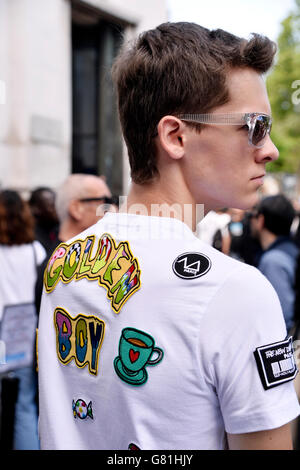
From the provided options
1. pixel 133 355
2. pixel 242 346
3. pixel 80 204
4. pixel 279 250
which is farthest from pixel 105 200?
pixel 242 346

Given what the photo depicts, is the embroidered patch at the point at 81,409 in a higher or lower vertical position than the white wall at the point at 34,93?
lower

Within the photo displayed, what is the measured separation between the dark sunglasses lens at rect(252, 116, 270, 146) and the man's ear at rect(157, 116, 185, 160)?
0.17 meters

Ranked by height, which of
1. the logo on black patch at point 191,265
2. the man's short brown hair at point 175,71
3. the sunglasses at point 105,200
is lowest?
the sunglasses at point 105,200

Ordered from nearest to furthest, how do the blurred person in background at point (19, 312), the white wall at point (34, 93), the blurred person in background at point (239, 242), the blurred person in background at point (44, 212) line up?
the blurred person in background at point (19, 312) → the blurred person in background at point (44, 212) → the blurred person in background at point (239, 242) → the white wall at point (34, 93)

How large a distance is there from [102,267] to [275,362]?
1.47 feet

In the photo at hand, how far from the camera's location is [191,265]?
101 centimetres

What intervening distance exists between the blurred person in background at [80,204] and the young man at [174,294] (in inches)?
83.9

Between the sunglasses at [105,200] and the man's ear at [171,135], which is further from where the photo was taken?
the sunglasses at [105,200]

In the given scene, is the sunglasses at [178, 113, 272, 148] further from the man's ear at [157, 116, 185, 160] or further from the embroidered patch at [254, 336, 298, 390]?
the embroidered patch at [254, 336, 298, 390]

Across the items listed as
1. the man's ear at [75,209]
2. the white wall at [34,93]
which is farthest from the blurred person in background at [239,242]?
the white wall at [34,93]

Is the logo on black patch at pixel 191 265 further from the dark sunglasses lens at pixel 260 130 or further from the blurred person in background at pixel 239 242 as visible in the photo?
the blurred person in background at pixel 239 242

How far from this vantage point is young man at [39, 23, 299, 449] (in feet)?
3.13

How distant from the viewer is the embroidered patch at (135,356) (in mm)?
1004

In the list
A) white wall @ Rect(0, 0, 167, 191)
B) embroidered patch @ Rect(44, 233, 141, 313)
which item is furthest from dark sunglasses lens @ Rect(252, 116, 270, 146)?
white wall @ Rect(0, 0, 167, 191)
